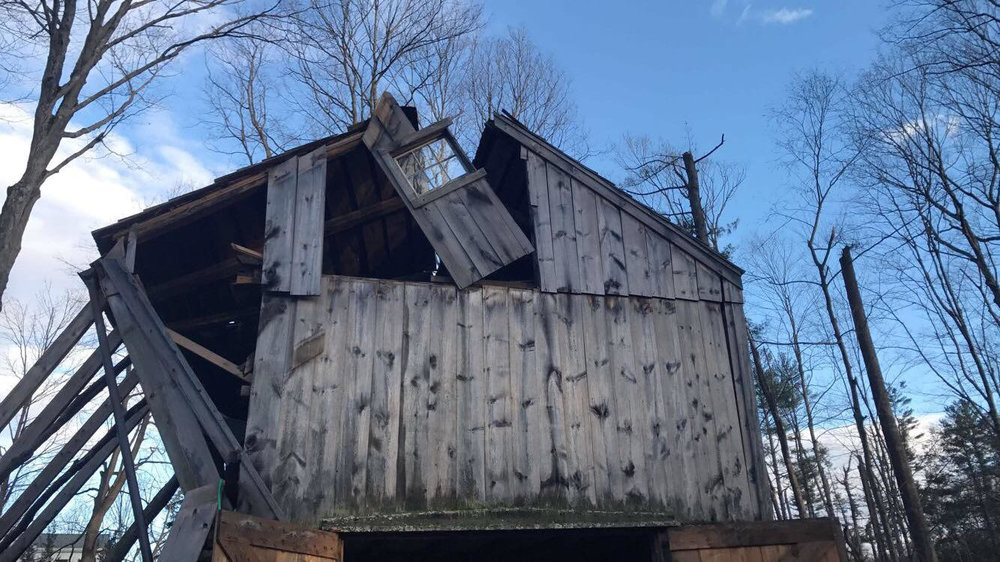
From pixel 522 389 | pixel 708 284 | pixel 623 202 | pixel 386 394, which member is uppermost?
pixel 623 202

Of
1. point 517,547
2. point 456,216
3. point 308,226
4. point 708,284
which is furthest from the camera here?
point 708,284

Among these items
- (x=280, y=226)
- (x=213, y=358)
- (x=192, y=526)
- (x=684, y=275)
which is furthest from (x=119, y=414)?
(x=684, y=275)

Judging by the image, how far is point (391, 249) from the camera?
1105 cm

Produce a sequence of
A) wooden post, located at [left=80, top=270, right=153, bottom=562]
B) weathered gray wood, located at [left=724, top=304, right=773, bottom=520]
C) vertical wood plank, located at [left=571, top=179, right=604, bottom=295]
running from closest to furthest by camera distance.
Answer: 1. wooden post, located at [left=80, top=270, right=153, bottom=562]
2. weathered gray wood, located at [left=724, top=304, right=773, bottom=520]
3. vertical wood plank, located at [left=571, top=179, right=604, bottom=295]

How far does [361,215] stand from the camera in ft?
31.4

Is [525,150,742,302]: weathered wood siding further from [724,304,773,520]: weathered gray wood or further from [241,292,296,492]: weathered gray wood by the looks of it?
[241,292,296,492]: weathered gray wood

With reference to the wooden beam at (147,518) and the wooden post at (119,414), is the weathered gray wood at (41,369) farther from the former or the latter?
the wooden beam at (147,518)

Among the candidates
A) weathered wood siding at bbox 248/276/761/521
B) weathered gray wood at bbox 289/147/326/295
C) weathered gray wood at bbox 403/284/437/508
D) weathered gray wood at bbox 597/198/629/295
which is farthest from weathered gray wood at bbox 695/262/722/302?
weathered gray wood at bbox 289/147/326/295

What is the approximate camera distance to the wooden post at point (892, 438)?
12500mm

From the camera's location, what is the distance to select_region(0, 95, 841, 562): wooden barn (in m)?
6.84

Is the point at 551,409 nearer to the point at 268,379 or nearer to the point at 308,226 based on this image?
the point at 268,379

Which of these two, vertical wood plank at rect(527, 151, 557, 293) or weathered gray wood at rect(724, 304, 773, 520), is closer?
weathered gray wood at rect(724, 304, 773, 520)

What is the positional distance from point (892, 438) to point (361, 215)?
33.4 ft

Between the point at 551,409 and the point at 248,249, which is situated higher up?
the point at 248,249
